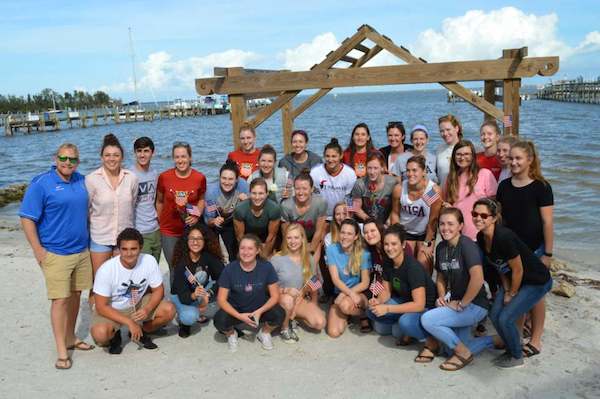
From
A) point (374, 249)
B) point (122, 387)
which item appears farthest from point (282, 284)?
point (122, 387)

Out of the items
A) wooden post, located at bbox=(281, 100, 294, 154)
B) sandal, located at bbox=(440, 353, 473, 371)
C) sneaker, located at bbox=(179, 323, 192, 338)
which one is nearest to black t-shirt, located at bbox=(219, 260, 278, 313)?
sneaker, located at bbox=(179, 323, 192, 338)

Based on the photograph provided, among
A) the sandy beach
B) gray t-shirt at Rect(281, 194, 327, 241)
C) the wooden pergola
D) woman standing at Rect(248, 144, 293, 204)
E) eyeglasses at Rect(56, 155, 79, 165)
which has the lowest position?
the sandy beach

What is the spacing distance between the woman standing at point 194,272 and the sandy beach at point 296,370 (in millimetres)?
274

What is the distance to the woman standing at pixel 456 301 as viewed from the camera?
167 inches

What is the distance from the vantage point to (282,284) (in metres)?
5.20

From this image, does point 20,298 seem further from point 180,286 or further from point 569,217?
point 569,217

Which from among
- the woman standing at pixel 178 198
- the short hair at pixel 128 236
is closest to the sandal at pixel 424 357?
the woman standing at pixel 178 198

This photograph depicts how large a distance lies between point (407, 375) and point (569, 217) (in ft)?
27.5

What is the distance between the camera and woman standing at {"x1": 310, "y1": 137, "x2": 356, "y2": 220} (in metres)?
5.65

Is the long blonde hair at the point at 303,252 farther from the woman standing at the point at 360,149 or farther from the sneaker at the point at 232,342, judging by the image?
the woman standing at the point at 360,149

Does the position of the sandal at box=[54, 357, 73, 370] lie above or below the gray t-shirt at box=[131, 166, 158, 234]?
below

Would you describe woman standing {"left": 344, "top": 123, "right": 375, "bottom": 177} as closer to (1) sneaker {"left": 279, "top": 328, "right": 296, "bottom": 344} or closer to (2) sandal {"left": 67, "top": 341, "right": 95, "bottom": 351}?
(1) sneaker {"left": 279, "top": 328, "right": 296, "bottom": 344}

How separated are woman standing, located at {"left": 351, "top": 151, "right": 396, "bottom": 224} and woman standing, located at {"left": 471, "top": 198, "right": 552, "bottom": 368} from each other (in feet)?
4.09

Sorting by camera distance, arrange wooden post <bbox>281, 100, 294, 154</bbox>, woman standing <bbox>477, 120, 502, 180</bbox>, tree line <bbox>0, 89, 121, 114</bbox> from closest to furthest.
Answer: woman standing <bbox>477, 120, 502, 180</bbox> → wooden post <bbox>281, 100, 294, 154</bbox> → tree line <bbox>0, 89, 121, 114</bbox>
